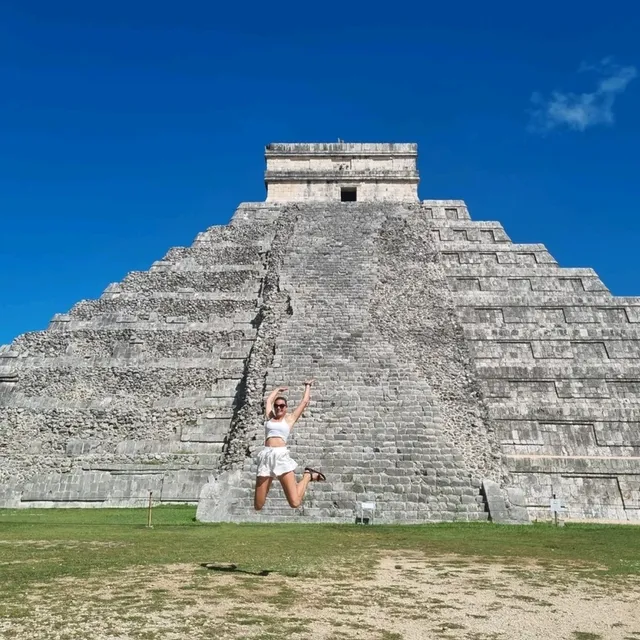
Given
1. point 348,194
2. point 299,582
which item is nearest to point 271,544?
point 299,582

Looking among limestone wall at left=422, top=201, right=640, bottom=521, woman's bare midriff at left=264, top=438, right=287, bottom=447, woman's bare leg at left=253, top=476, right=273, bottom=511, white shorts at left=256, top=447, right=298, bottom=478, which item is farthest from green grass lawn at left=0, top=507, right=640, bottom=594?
limestone wall at left=422, top=201, right=640, bottom=521

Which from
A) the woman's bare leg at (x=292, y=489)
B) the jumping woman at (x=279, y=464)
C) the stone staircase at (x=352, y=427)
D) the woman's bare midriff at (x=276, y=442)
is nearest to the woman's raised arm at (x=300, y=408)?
the jumping woman at (x=279, y=464)

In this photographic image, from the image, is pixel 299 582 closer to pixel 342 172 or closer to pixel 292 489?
pixel 292 489

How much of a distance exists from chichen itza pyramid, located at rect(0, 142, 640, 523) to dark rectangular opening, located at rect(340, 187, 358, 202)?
3371 mm

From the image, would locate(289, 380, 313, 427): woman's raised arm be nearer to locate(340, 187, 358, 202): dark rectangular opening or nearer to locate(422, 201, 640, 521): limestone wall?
locate(422, 201, 640, 521): limestone wall

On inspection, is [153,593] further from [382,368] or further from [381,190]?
[381,190]

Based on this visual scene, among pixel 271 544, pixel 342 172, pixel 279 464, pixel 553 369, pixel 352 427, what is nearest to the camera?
pixel 279 464

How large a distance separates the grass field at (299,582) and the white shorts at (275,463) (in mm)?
840

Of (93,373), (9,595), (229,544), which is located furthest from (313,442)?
(9,595)

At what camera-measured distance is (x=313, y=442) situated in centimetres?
1271

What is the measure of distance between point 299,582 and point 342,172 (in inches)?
915

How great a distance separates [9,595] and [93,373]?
13310 millimetres

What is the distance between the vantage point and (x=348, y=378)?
14.5 m

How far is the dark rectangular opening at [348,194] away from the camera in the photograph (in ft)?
87.7
